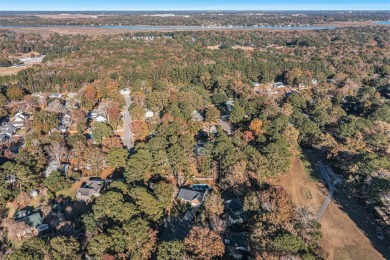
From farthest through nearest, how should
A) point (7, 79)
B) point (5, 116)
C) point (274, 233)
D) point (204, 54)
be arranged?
point (204, 54), point (7, 79), point (5, 116), point (274, 233)

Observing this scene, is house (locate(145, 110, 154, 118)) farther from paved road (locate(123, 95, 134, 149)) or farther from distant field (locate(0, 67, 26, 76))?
distant field (locate(0, 67, 26, 76))

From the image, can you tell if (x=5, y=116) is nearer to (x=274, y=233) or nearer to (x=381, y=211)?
(x=274, y=233)

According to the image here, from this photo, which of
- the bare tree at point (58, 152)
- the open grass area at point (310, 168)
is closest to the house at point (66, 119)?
the bare tree at point (58, 152)

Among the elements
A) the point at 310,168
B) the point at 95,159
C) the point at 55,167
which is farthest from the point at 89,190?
the point at 310,168

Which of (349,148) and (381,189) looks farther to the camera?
(349,148)

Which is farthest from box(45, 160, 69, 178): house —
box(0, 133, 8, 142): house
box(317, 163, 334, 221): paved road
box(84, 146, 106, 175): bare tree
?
box(317, 163, 334, 221): paved road

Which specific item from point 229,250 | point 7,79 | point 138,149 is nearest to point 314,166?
point 229,250

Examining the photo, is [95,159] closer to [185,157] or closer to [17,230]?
[185,157]

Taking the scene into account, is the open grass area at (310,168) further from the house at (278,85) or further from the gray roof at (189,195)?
the house at (278,85)
